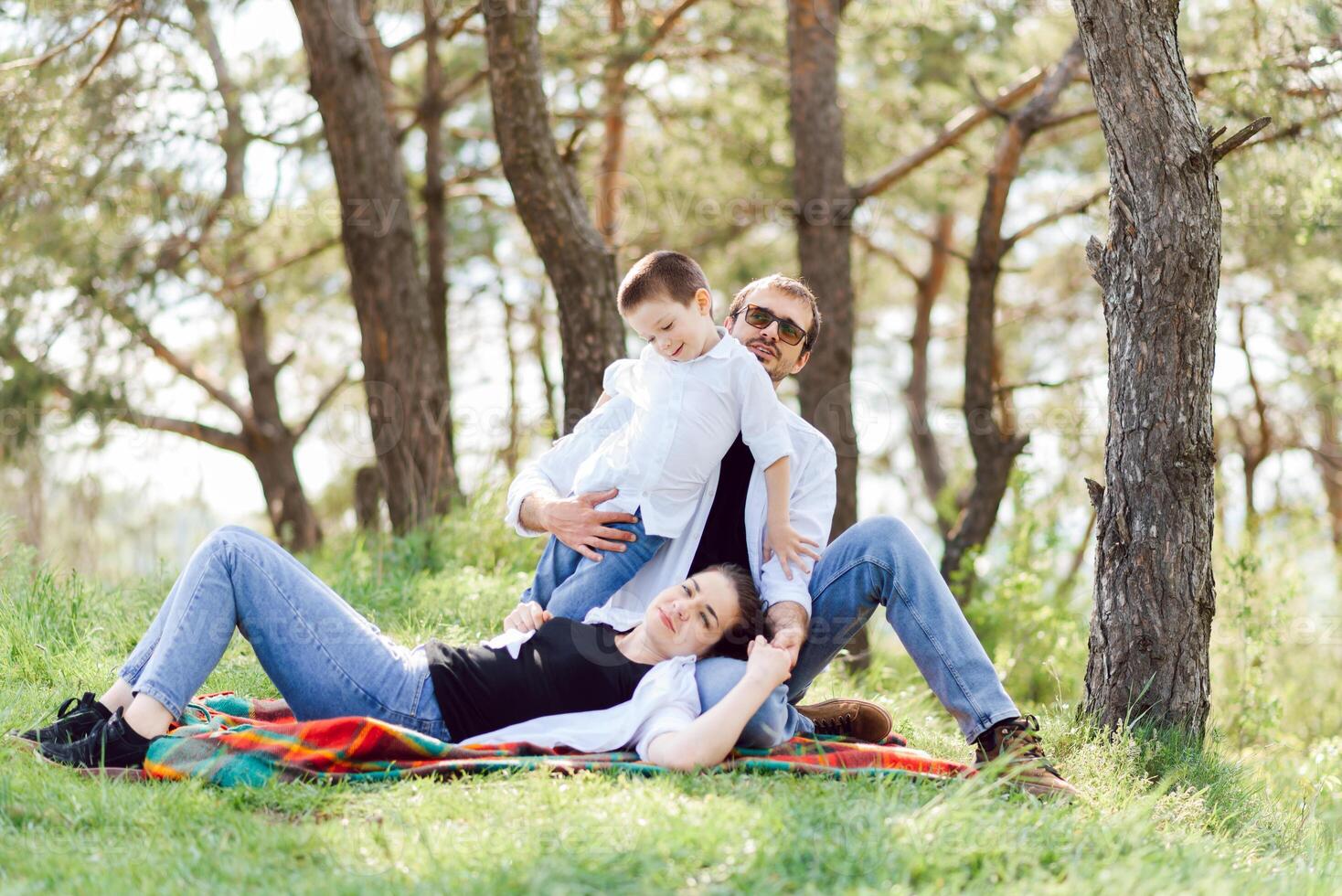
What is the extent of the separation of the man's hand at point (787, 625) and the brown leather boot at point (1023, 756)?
1.71ft

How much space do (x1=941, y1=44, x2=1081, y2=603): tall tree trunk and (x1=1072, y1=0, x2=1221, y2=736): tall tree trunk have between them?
366 centimetres

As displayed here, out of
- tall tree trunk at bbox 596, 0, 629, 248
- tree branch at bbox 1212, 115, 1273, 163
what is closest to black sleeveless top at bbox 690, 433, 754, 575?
tree branch at bbox 1212, 115, 1273, 163

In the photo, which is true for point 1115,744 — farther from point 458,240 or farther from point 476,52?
point 458,240

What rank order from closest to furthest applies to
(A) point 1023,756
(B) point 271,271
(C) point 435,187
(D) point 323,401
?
(A) point 1023,756
(C) point 435,187
(B) point 271,271
(D) point 323,401

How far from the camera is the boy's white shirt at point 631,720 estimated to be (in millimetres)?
2828

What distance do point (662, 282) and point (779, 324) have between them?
43cm

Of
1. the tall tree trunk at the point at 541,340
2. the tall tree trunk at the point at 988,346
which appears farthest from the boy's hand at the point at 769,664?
the tall tree trunk at the point at 541,340

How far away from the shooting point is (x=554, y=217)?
19.2 ft

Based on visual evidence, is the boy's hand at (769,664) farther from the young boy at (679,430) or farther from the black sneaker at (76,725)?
the black sneaker at (76,725)

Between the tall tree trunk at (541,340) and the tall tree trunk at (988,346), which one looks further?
the tall tree trunk at (541,340)

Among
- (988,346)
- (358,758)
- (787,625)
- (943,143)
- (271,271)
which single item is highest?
(943,143)

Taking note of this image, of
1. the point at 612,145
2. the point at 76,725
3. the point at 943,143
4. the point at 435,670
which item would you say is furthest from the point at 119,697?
the point at 612,145

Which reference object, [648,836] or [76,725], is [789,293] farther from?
[76,725]

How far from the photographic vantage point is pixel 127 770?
274 centimetres
